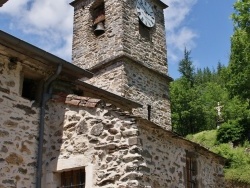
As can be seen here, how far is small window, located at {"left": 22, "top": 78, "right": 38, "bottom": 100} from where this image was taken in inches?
297

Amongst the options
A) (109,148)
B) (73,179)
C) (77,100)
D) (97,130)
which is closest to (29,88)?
(77,100)

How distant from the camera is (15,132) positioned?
677 cm

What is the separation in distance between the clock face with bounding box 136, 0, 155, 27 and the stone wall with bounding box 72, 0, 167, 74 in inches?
9.6

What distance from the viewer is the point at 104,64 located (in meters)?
13.6

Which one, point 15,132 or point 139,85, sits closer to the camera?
point 15,132

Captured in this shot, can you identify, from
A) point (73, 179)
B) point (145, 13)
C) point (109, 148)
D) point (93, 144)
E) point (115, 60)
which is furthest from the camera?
point (145, 13)

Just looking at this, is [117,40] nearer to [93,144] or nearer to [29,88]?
[29,88]

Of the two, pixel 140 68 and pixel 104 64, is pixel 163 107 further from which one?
pixel 104 64

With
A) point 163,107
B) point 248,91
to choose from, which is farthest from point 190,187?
point 248,91

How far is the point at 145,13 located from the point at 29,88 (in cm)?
881

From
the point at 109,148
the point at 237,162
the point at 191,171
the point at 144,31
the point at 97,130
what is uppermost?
the point at 144,31

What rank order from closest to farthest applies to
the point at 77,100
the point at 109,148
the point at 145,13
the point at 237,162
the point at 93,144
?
1. the point at 109,148
2. the point at 93,144
3. the point at 77,100
4. the point at 145,13
5. the point at 237,162

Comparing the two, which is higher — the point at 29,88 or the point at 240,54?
the point at 240,54

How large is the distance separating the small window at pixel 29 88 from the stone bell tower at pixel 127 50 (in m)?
5.26
